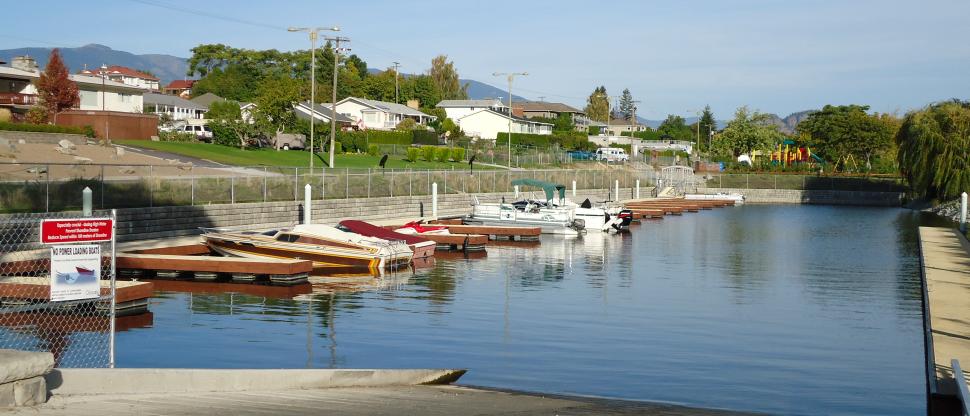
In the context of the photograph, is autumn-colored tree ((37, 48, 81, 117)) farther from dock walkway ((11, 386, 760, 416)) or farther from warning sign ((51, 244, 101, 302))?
dock walkway ((11, 386, 760, 416))

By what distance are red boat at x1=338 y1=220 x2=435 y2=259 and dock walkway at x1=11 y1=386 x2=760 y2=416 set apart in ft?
76.8

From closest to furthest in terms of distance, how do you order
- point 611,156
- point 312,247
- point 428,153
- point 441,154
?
point 312,247 < point 428,153 < point 441,154 < point 611,156

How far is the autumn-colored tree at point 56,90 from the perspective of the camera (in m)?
82.1

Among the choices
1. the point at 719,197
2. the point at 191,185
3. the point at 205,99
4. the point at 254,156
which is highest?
the point at 205,99

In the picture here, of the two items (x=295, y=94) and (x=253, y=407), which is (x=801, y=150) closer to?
(x=295, y=94)

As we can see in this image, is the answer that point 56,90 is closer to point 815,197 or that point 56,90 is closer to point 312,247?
point 312,247

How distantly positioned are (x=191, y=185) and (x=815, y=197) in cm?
8358

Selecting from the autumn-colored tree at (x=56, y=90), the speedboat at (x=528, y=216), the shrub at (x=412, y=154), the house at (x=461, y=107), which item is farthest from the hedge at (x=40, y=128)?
the house at (x=461, y=107)

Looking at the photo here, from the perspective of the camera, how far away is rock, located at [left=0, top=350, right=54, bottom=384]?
36.0 ft

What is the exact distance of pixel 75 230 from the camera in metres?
13.8

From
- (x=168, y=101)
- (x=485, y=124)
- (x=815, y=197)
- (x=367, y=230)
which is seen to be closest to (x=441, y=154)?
(x=815, y=197)

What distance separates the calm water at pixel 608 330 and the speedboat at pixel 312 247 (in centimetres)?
154

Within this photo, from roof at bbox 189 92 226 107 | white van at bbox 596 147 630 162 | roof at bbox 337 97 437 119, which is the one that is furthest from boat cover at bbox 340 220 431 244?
roof at bbox 189 92 226 107

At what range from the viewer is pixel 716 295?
33.2 meters
